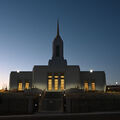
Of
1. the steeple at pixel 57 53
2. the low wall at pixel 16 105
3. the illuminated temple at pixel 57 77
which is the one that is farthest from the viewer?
the steeple at pixel 57 53

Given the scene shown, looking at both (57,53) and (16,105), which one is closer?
(16,105)

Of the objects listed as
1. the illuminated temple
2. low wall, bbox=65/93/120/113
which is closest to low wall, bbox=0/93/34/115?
low wall, bbox=65/93/120/113

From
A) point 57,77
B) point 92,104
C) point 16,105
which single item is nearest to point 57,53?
point 57,77

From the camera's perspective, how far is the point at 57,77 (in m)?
41.3

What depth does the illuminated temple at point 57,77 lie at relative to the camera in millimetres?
40938

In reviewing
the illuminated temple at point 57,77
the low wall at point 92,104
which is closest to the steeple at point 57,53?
the illuminated temple at point 57,77

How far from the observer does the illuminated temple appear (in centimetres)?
4094

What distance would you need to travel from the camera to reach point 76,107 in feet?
72.2

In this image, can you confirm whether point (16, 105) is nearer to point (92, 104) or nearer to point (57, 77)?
point (92, 104)

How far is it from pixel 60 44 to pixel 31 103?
26277 millimetres

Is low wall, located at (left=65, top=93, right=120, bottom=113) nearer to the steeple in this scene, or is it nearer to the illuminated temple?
the illuminated temple

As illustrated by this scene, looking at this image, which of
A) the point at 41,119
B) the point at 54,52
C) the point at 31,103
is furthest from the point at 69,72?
the point at 41,119

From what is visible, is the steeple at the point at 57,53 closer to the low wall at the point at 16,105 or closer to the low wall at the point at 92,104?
the low wall at the point at 92,104

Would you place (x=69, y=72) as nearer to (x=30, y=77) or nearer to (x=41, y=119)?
(x=30, y=77)
